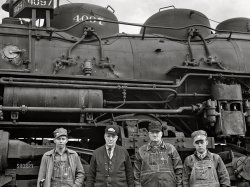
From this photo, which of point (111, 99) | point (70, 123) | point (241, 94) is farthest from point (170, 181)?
point (241, 94)

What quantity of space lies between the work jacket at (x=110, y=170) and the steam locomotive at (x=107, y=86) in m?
1.29

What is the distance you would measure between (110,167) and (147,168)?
474 mm

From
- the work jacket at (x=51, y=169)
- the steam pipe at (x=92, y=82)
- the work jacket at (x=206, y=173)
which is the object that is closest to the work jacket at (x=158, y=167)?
the work jacket at (x=206, y=173)

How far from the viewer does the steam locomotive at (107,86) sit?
19.0 ft

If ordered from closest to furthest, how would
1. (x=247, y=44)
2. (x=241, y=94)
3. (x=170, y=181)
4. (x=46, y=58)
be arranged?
1. (x=170, y=181)
2. (x=46, y=58)
3. (x=241, y=94)
4. (x=247, y=44)

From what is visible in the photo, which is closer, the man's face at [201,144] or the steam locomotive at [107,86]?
the man's face at [201,144]

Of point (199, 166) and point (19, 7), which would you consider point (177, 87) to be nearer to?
point (199, 166)

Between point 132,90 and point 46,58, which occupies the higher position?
point 46,58

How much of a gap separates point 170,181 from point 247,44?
4486 mm

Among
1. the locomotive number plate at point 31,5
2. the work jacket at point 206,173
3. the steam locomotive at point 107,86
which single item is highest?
the locomotive number plate at point 31,5

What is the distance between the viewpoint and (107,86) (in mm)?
6199

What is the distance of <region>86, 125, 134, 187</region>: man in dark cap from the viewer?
420 centimetres

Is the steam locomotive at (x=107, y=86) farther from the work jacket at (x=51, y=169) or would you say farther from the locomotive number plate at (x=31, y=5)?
the work jacket at (x=51, y=169)

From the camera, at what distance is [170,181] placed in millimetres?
4266
